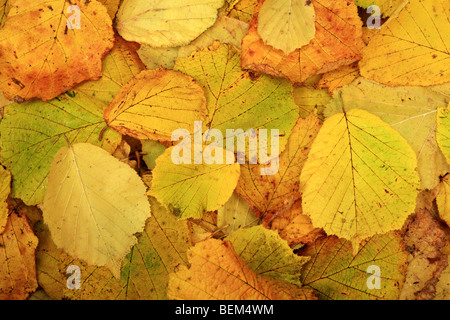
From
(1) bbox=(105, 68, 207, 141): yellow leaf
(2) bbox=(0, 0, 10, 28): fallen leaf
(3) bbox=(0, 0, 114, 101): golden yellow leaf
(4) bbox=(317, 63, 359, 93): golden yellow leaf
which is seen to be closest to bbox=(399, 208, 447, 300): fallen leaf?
(4) bbox=(317, 63, 359, 93): golden yellow leaf

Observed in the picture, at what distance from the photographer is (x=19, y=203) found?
41.8 inches

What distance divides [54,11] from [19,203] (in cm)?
49

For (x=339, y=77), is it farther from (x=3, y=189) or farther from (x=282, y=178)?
(x=3, y=189)

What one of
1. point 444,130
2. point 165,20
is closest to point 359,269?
point 444,130

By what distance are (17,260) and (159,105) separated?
538mm

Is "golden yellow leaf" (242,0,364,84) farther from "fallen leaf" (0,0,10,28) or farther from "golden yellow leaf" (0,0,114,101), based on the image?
"fallen leaf" (0,0,10,28)

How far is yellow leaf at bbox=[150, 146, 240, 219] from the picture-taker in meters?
0.98

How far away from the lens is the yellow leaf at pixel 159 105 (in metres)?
0.99

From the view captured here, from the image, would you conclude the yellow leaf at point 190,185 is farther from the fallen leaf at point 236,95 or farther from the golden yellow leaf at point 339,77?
the golden yellow leaf at point 339,77

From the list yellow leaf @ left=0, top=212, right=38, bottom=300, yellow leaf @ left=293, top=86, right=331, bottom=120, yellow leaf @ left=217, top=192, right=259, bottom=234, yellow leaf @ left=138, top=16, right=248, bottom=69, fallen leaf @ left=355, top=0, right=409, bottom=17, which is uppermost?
fallen leaf @ left=355, top=0, right=409, bottom=17

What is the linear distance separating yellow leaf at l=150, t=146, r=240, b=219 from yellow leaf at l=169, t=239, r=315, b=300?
93 mm

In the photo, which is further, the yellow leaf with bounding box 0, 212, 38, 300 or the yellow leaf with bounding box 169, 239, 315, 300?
the yellow leaf with bounding box 0, 212, 38, 300

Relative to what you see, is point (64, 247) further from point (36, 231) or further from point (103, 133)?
point (103, 133)

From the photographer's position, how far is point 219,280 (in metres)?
0.93
